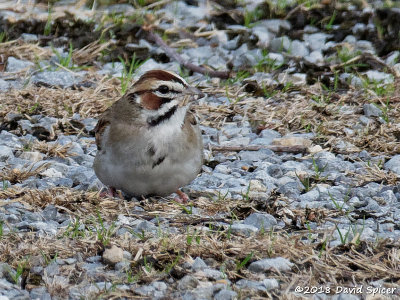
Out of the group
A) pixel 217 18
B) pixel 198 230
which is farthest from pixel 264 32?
pixel 198 230

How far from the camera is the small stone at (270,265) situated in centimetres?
466

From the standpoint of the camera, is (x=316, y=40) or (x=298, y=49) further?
(x=316, y=40)

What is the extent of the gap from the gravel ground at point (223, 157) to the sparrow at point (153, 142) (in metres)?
0.18

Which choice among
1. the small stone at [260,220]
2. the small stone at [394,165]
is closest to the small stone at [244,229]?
the small stone at [260,220]

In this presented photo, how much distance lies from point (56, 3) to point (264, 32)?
2549 mm

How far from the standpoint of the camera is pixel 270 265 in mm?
4668

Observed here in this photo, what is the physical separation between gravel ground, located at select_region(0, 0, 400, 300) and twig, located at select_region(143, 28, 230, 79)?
0.07m

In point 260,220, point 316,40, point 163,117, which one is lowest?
point 316,40

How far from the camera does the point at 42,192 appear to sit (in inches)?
227

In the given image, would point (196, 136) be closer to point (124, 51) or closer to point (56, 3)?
point (124, 51)

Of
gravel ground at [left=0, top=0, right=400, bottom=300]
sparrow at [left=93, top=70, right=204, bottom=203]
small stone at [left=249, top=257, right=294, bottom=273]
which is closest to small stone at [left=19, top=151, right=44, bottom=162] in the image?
gravel ground at [left=0, top=0, right=400, bottom=300]

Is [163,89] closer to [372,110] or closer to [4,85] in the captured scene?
[372,110]

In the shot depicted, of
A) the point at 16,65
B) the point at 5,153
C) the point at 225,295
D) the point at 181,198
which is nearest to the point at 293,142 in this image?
the point at 181,198

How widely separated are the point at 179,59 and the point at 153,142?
3.36 m
